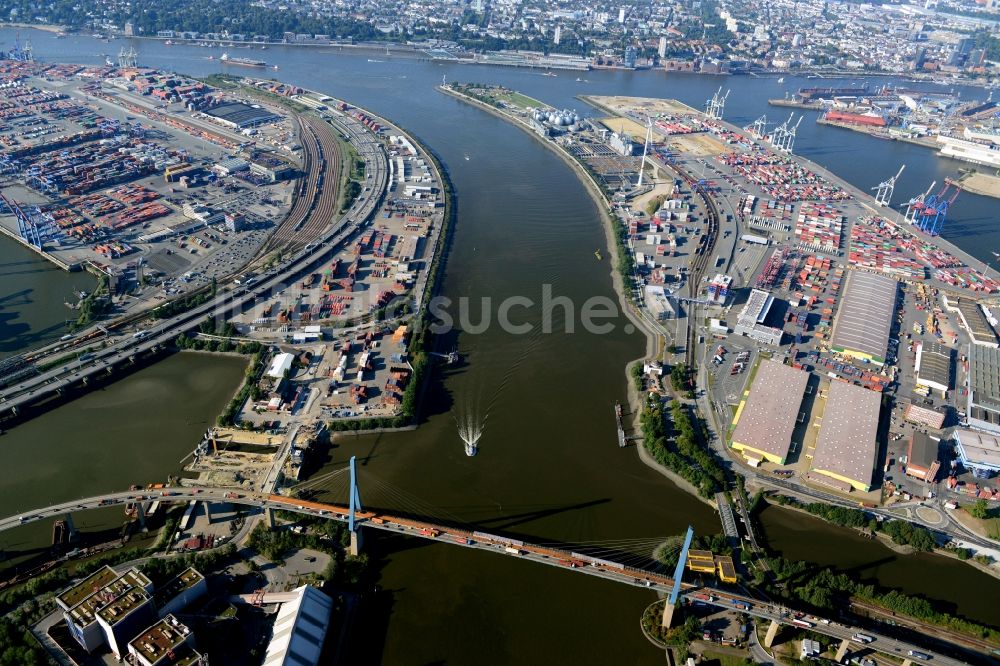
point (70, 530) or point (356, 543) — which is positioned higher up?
point (356, 543)

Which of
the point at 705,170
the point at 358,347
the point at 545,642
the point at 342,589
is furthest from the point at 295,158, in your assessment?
the point at 545,642

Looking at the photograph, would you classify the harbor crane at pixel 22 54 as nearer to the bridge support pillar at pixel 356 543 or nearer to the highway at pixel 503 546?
the highway at pixel 503 546

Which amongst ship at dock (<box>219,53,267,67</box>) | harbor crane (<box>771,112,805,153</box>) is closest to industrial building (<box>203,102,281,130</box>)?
ship at dock (<box>219,53,267,67</box>)

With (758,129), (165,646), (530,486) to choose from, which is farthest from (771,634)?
(758,129)

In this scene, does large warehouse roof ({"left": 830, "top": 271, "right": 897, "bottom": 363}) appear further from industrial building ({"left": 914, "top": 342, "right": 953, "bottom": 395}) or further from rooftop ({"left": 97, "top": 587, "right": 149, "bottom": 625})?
rooftop ({"left": 97, "top": 587, "right": 149, "bottom": 625})

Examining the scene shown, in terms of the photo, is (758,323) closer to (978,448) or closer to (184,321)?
(978,448)

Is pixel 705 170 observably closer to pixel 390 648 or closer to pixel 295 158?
pixel 295 158

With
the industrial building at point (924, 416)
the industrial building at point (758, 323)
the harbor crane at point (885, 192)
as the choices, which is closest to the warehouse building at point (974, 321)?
the industrial building at point (924, 416)
